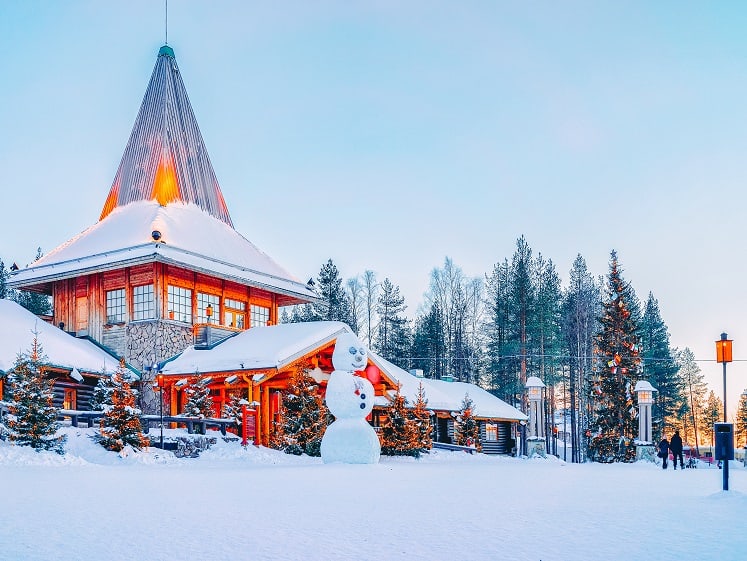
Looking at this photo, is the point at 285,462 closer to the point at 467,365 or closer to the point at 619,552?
the point at 619,552

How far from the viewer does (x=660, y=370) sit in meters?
52.2

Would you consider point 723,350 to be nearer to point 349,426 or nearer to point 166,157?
point 349,426

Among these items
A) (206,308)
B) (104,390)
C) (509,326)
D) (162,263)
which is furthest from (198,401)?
(509,326)

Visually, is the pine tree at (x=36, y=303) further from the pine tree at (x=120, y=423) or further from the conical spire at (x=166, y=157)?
the pine tree at (x=120, y=423)

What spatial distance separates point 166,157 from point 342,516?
24.1m

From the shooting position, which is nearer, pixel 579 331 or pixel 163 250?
pixel 163 250

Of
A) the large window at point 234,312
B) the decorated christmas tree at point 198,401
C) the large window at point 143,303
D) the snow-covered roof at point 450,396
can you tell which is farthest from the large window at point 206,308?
the snow-covered roof at point 450,396

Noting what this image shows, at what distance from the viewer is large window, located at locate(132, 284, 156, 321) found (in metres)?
26.7

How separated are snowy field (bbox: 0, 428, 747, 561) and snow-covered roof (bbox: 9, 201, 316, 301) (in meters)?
11.0

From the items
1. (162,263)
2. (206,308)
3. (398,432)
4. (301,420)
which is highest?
(162,263)

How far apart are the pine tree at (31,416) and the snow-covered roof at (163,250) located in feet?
28.5

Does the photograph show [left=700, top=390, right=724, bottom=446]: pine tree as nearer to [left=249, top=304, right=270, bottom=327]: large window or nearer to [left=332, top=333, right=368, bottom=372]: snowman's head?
[left=249, top=304, right=270, bottom=327]: large window

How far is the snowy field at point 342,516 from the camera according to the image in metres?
6.84

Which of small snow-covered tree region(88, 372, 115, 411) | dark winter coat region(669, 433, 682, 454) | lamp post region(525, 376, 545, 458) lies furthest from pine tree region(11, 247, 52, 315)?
dark winter coat region(669, 433, 682, 454)
